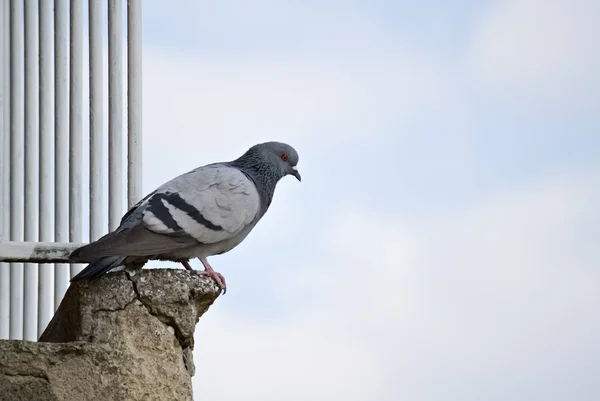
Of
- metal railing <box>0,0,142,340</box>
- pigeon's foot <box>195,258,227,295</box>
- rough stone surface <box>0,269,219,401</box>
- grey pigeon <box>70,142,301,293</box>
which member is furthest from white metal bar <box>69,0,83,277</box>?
rough stone surface <box>0,269,219,401</box>

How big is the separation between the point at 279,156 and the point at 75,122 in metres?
1.36

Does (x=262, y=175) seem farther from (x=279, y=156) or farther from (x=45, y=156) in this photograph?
(x=45, y=156)

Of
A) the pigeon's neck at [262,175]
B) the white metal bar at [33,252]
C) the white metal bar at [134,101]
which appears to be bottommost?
the white metal bar at [33,252]

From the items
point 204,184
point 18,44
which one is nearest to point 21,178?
point 18,44

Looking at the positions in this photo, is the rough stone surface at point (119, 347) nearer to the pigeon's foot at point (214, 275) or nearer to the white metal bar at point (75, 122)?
the pigeon's foot at point (214, 275)

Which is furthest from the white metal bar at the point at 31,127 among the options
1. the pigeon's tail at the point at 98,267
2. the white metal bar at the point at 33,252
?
the pigeon's tail at the point at 98,267

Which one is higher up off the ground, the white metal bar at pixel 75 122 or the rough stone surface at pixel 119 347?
the white metal bar at pixel 75 122

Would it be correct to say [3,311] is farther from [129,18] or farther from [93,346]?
[93,346]

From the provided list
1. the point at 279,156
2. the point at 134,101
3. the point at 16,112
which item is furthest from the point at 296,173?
the point at 16,112

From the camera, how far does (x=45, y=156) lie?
A: 7.58 meters

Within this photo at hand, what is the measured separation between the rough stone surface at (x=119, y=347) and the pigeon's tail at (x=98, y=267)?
0.04 meters

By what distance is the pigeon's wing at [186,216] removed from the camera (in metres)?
5.81

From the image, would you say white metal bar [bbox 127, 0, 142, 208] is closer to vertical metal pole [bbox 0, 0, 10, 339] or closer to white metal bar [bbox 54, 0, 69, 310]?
white metal bar [bbox 54, 0, 69, 310]

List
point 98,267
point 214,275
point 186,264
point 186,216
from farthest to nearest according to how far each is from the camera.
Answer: point 186,264 < point 186,216 < point 214,275 < point 98,267
